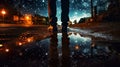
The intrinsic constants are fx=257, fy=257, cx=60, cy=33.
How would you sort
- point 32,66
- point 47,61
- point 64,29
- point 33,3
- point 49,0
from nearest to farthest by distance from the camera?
1. point 32,66
2. point 47,61
3. point 49,0
4. point 64,29
5. point 33,3

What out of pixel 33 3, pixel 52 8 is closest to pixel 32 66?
pixel 52 8

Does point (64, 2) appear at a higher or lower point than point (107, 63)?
higher

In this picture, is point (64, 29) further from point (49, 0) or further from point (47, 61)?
point (47, 61)

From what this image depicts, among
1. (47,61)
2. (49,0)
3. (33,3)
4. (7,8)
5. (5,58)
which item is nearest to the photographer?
(47,61)

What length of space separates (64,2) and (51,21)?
812 mm

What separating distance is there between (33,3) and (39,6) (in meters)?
4.72

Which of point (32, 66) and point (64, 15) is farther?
point (64, 15)

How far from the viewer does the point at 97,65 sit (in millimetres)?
3156

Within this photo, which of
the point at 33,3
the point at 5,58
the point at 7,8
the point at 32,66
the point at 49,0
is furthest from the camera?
the point at 33,3

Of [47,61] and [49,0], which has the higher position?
[49,0]

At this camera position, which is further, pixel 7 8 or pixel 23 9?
pixel 23 9

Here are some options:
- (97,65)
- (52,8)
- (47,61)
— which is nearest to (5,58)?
(47,61)

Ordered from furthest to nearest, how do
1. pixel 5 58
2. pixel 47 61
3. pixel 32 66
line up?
1. pixel 5 58
2. pixel 47 61
3. pixel 32 66

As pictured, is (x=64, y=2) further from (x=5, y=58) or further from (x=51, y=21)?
(x=5, y=58)
